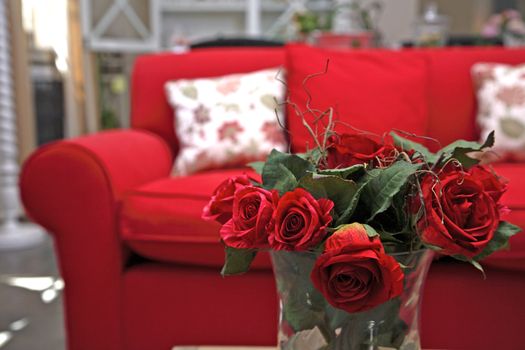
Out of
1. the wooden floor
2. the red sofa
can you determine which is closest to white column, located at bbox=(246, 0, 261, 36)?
the wooden floor

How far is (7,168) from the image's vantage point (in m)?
2.95

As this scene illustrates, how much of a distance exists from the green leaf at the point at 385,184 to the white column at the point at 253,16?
13.7 ft

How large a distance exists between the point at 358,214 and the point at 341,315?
112mm

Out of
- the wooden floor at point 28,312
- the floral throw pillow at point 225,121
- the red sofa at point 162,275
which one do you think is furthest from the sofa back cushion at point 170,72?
the wooden floor at point 28,312

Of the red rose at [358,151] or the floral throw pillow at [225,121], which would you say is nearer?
the red rose at [358,151]

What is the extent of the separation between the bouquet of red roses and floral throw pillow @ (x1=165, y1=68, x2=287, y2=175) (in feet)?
3.39

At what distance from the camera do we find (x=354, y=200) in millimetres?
607

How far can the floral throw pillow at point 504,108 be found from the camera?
5.77ft

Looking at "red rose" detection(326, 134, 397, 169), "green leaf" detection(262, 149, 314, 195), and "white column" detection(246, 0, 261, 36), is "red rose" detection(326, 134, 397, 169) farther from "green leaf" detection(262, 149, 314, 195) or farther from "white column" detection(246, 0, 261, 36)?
"white column" detection(246, 0, 261, 36)

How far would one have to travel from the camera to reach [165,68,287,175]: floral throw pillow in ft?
5.67

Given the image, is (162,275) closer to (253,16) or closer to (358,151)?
(358,151)

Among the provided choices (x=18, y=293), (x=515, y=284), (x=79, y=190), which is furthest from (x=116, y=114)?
(x=515, y=284)

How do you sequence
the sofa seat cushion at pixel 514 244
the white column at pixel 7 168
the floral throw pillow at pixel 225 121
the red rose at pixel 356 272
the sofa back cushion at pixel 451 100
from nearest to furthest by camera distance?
the red rose at pixel 356 272, the sofa seat cushion at pixel 514 244, the floral throw pillow at pixel 225 121, the sofa back cushion at pixel 451 100, the white column at pixel 7 168

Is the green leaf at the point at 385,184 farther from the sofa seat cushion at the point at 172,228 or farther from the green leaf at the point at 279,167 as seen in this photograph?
the sofa seat cushion at the point at 172,228
